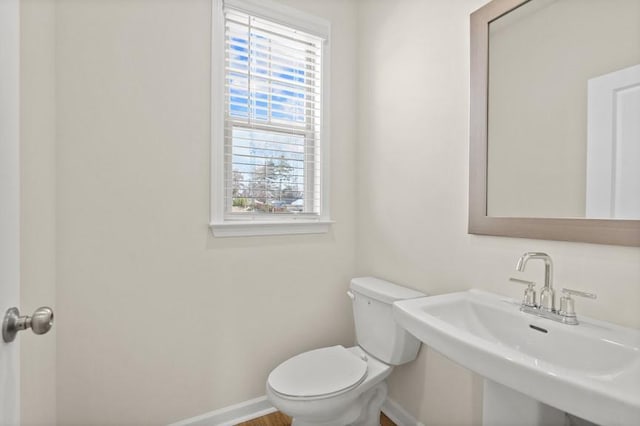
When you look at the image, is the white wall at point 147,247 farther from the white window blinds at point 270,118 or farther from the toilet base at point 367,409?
the toilet base at point 367,409

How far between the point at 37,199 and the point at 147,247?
455 millimetres

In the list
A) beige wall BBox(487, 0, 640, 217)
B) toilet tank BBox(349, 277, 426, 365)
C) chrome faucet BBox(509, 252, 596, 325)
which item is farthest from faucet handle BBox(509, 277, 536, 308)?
toilet tank BBox(349, 277, 426, 365)

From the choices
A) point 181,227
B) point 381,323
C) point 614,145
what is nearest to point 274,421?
point 381,323

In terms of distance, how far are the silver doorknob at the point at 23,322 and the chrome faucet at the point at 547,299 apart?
1.18 metres

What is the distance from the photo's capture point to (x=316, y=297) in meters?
1.92

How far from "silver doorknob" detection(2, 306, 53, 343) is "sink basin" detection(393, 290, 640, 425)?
3.01 feet

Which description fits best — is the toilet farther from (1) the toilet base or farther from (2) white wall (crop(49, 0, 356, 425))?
(2) white wall (crop(49, 0, 356, 425))

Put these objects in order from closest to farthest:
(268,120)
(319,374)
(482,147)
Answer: (482,147) → (319,374) → (268,120)

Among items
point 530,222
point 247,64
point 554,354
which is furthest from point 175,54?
point 554,354

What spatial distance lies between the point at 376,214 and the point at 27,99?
1595mm

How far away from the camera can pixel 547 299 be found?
3.31ft

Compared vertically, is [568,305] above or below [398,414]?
above

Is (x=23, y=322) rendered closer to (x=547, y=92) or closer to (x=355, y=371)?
(x=355, y=371)

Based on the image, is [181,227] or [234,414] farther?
[234,414]
